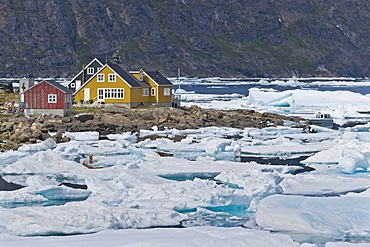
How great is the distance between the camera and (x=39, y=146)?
28.2 meters

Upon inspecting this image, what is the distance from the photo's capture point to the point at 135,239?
13422 mm

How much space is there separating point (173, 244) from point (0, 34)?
470ft

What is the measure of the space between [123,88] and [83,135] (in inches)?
513

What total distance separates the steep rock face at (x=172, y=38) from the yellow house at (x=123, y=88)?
321 feet

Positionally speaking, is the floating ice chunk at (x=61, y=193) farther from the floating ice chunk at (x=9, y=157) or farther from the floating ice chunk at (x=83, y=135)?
the floating ice chunk at (x=83, y=135)

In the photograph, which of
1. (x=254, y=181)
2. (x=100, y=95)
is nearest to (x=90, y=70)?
(x=100, y=95)

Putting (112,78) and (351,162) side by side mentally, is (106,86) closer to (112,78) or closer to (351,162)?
(112,78)

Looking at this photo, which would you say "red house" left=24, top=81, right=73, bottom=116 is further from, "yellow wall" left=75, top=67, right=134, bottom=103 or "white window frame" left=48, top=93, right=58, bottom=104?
"yellow wall" left=75, top=67, right=134, bottom=103

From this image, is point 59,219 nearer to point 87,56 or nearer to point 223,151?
point 223,151

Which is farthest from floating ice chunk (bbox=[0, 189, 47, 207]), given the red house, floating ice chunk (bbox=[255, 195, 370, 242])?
the red house

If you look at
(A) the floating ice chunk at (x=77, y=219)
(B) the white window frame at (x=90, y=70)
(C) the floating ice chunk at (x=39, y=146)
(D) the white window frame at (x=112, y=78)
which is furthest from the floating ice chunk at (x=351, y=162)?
(B) the white window frame at (x=90, y=70)

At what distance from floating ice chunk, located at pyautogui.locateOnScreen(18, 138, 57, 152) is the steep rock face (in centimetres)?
11712

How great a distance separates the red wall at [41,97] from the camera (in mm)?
41375

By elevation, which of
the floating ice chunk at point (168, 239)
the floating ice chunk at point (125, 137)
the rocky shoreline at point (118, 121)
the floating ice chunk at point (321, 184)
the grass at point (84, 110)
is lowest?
the floating ice chunk at point (168, 239)
